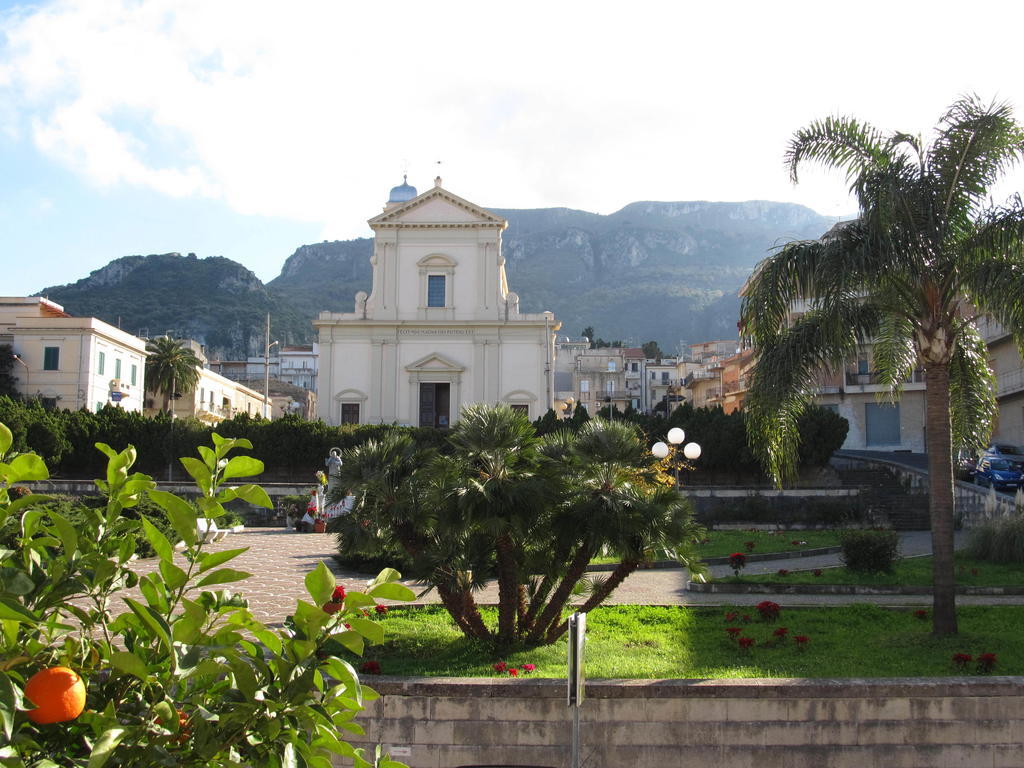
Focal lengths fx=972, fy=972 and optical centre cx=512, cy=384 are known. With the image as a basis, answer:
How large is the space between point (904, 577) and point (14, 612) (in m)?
16.0

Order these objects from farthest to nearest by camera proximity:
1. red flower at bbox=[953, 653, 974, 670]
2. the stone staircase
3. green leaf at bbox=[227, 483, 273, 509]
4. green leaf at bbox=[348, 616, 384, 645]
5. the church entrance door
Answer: the church entrance door, the stone staircase, red flower at bbox=[953, 653, 974, 670], green leaf at bbox=[227, 483, 273, 509], green leaf at bbox=[348, 616, 384, 645]

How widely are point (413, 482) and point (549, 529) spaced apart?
152 cm

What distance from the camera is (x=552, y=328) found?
48781 mm

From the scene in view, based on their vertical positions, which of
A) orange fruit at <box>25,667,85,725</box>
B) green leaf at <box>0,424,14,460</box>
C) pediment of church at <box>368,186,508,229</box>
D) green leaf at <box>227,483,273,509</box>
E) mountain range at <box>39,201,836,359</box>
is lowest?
orange fruit at <box>25,667,85,725</box>

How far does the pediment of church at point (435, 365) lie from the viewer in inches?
1882

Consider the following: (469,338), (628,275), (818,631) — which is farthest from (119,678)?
(628,275)

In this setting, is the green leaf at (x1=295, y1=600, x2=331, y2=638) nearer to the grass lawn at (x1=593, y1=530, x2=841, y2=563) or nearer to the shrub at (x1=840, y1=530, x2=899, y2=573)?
the shrub at (x1=840, y1=530, x2=899, y2=573)

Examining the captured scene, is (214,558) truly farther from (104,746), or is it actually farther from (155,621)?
(104,746)

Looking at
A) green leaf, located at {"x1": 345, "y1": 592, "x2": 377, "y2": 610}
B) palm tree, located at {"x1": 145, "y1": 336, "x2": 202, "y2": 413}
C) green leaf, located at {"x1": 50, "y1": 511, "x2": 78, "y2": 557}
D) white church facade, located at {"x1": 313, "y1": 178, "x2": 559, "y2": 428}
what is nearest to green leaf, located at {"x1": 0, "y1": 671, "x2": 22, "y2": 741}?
green leaf, located at {"x1": 50, "y1": 511, "x2": 78, "y2": 557}

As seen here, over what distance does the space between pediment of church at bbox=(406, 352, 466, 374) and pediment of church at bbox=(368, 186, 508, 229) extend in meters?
6.73

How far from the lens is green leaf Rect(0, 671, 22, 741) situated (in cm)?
226

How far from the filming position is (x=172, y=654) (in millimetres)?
2693

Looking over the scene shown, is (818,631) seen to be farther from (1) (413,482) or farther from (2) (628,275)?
(2) (628,275)

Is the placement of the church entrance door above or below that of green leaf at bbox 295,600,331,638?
above
